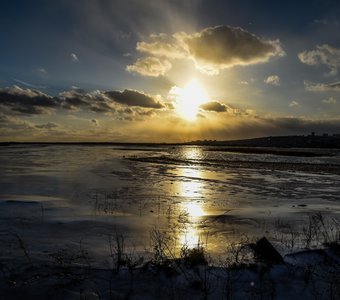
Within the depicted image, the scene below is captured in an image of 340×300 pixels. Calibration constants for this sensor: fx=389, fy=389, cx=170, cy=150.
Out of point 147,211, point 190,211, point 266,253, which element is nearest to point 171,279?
point 266,253

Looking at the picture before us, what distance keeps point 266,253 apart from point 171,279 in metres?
2.31

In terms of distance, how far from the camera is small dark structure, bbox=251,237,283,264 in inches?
309

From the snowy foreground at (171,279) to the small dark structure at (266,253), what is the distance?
7.6 inches

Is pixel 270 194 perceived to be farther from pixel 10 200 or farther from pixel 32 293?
pixel 32 293

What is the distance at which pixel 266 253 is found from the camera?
8.12 meters

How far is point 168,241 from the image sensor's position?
997 centimetres

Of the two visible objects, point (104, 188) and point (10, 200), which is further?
point (104, 188)

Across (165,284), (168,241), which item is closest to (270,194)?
(168,241)

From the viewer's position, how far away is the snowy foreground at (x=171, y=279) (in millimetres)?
6391

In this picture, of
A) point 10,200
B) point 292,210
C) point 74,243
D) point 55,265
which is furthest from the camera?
point 10,200

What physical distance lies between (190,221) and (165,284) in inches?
243

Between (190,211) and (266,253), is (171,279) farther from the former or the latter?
(190,211)

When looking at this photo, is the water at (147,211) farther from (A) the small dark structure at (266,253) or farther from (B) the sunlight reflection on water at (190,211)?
(A) the small dark structure at (266,253)

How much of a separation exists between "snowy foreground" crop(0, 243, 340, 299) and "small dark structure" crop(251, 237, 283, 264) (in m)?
0.19
